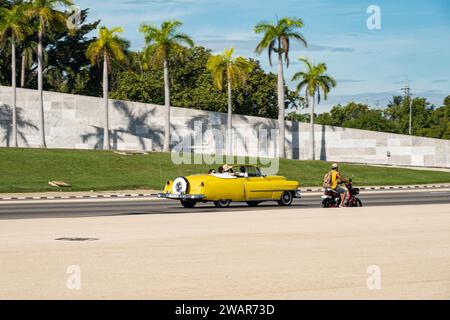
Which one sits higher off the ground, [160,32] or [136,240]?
[160,32]

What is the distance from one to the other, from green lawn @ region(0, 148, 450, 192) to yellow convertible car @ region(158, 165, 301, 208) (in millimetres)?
19231

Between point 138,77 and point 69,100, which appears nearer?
point 69,100

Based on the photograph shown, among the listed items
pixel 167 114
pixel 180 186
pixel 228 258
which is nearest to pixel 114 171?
pixel 167 114

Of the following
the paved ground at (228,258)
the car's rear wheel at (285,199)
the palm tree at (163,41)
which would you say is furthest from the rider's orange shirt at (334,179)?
the palm tree at (163,41)

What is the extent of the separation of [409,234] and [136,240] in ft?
18.8

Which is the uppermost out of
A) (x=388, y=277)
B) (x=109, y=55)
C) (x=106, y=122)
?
(x=109, y=55)

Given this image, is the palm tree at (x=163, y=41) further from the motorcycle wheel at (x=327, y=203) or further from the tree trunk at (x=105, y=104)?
the motorcycle wheel at (x=327, y=203)

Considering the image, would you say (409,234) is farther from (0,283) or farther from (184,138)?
(184,138)

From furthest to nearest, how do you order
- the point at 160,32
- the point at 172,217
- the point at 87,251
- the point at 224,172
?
the point at 160,32, the point at 224,172, the point at 172,217, the point at 87,251

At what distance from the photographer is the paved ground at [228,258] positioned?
11477 mm

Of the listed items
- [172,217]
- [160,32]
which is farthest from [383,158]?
[172,217]

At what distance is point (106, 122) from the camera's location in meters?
73.7

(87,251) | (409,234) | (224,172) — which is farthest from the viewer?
(224,172)

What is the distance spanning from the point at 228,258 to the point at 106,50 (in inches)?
2332
